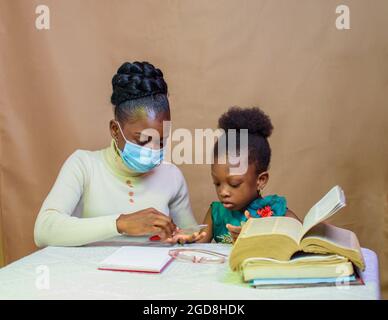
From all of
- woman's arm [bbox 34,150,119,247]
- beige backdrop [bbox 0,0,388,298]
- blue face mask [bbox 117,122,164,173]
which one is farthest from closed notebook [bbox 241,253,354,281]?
beige backdrop [bbox 0,0,388,298]

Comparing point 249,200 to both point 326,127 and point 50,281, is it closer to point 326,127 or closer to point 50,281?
point 326,127

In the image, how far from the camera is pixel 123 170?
5.33ft

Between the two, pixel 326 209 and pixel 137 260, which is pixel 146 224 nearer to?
pixel 137 260

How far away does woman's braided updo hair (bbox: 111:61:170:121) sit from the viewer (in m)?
1.57

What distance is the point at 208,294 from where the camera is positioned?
3.09 feet

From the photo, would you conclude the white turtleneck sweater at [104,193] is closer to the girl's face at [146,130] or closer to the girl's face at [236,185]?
the girl's face at [146,130]

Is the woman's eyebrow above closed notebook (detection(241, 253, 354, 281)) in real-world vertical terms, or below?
above

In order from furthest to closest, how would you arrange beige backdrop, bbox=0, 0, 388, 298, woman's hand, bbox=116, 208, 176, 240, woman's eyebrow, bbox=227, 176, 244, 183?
beige backdrop, bbox=0, 0, 388, 298 < woman's eyebrow, bbox=227, 176, 244, 183 < woman's hand, bbox=116, 208, 176, 240

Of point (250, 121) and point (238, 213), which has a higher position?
point (250, 121)

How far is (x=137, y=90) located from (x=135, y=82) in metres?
0.02

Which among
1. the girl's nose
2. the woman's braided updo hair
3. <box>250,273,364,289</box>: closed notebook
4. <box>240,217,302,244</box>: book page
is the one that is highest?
the woman's braided updo hair

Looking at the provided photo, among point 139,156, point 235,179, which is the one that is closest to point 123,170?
point 139,156

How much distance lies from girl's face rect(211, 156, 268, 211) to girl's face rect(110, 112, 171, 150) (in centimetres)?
19

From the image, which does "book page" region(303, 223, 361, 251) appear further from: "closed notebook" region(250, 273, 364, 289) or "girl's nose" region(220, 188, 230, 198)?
"girl's nose" region(220, 188, 230, 198)
